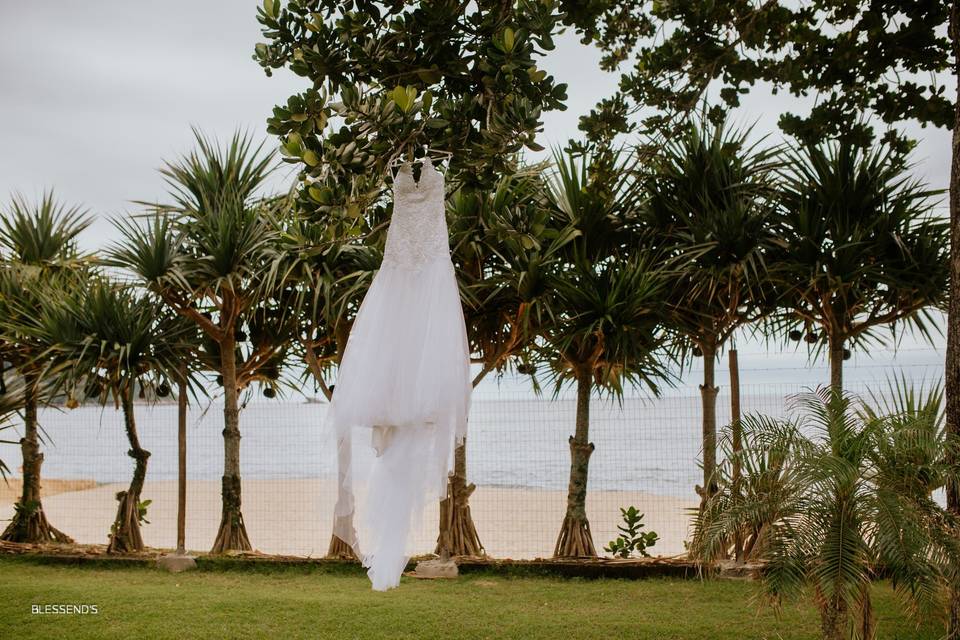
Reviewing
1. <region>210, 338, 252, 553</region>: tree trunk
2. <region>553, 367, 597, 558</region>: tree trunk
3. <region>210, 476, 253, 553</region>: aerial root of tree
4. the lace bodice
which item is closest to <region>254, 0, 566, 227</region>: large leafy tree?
the lace bodice

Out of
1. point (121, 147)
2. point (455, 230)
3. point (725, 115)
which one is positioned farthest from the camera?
point (121, 147)

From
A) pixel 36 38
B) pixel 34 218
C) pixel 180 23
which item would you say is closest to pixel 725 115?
pixel 180 23

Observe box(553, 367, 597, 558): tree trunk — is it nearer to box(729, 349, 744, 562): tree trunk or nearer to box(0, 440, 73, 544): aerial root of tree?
box(729, 349, 744, 562): tree trunk

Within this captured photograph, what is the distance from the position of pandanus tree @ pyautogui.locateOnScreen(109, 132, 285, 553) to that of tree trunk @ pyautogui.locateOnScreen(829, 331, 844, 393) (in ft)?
12.9

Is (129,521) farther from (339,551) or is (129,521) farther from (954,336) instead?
(954,336)

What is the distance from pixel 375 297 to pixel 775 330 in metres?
3.92

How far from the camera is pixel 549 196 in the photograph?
621 centimetres

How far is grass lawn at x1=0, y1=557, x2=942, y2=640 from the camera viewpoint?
421 cm

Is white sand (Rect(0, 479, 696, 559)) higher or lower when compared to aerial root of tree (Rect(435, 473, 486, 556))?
lower

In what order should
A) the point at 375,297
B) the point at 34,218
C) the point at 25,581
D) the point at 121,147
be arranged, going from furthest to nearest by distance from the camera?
the point at 121,147 < the point at 34,218 < the point at 25,581 < the point at 375,297

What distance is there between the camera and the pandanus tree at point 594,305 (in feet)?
18.1

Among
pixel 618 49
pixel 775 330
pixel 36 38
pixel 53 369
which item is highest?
pixel 36 38

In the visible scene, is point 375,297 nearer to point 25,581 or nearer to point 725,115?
point 725,115

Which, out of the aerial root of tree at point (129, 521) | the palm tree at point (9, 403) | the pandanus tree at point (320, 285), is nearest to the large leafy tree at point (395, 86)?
the pandanus tree at point (320, 285)
